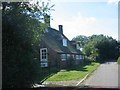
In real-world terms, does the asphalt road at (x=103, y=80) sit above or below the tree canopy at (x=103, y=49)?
below

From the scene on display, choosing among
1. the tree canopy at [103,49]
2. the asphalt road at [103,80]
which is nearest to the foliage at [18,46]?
the asphalt road at [103,80]

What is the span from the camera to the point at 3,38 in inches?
478

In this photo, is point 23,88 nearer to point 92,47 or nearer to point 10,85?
point 10,85

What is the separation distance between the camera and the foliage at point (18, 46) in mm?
11961

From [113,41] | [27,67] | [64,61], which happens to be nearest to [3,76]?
[27,67]

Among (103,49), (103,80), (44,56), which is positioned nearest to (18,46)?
(103,80)

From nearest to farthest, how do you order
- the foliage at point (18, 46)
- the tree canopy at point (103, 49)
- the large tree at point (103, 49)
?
the foliage at point (18, 46), the tree canopy at point (103, 49), the large tree at point (103, 49)

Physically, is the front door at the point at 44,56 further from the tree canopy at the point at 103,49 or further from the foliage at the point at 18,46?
the tree canopy at the point at 103,49

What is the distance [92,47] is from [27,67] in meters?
75.4

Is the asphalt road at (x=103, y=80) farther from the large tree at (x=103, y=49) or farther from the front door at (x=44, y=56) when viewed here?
the large tree at (x=103, y=49)

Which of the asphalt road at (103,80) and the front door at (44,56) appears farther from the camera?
the front door at (44,56)

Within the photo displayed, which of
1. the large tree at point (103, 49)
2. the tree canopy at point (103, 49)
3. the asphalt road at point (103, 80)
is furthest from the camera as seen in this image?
the large tree at point (103, 49)

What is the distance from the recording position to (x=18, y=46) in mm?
12461

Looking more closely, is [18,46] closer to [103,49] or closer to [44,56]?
[44,56]
